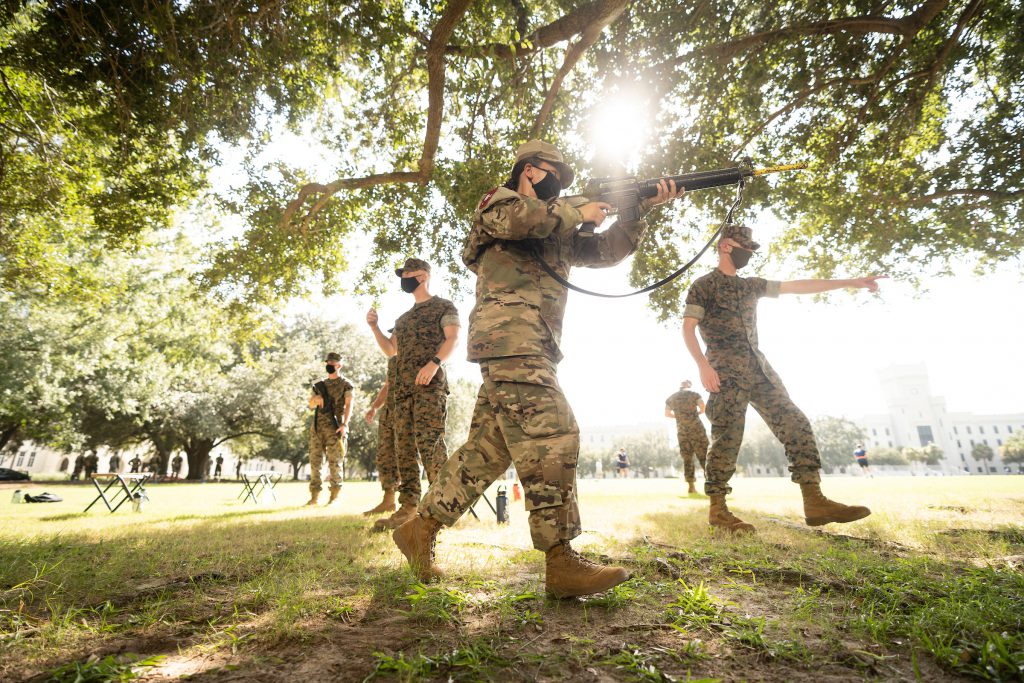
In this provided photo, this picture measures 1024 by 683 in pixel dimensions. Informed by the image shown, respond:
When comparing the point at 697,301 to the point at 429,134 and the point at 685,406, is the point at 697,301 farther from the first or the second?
the point at 685,406

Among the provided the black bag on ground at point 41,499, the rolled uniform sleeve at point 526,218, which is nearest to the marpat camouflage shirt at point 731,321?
the rolled uniform sleeve at point 526,218

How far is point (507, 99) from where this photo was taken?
739cm

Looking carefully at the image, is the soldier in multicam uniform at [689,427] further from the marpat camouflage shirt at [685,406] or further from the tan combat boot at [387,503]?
the tan combat boot at [387,503]

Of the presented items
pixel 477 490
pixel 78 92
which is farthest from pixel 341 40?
pixel 477 490

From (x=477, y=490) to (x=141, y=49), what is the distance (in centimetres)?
840

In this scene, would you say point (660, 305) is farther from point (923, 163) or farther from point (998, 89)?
point (998, 89)

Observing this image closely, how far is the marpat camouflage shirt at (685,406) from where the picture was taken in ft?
36.9

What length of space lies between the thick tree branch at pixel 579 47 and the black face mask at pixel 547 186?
3.63 m

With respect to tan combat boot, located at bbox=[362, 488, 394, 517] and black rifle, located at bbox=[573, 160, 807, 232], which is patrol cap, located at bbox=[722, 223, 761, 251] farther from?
tan combat boot, located at bbox=[362, 488, 394, 517]

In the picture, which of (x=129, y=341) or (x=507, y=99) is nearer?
(x=507, y=99)

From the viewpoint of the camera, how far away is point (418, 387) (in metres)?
5.39

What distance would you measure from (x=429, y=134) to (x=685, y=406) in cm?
848

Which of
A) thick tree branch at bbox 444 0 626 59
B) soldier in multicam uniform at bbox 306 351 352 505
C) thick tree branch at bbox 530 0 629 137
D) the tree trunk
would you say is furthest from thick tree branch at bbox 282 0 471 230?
the tree trunk

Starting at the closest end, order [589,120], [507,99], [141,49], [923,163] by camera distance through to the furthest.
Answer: [141,49], [507,99], [589,120], [923,163]
